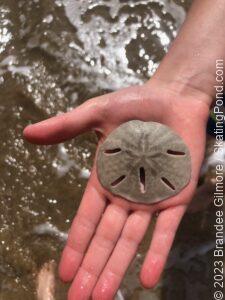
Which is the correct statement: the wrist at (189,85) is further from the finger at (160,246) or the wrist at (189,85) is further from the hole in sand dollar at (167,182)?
the finger at (160,246)

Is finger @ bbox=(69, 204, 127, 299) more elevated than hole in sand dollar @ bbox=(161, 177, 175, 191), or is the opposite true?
hole in sand dollar @ bbox=(161, 177, 175, 191)


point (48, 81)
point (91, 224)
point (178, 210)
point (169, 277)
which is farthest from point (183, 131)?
point (48, 81)

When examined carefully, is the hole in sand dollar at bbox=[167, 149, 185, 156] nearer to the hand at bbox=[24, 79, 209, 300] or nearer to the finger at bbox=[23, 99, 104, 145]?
the hand at bbox=[24, 79, 209, 300]

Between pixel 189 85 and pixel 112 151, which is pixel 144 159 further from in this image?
pixel 189 85

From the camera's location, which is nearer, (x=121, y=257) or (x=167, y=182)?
(x=121, y=257)

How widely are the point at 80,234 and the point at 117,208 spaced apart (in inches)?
8.9

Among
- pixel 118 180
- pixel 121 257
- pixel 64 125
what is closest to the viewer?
pixel 121 257

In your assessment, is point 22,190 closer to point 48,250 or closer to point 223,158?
point 48,250

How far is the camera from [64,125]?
2.15 meters

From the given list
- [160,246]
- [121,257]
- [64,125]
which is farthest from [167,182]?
[64,125]

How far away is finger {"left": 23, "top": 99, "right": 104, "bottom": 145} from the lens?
2.14m

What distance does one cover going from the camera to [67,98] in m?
3.07

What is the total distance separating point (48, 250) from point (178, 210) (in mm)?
956

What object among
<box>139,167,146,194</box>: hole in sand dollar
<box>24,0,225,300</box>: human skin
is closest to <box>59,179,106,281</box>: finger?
<box>24,0,225,300</box>: human skin
